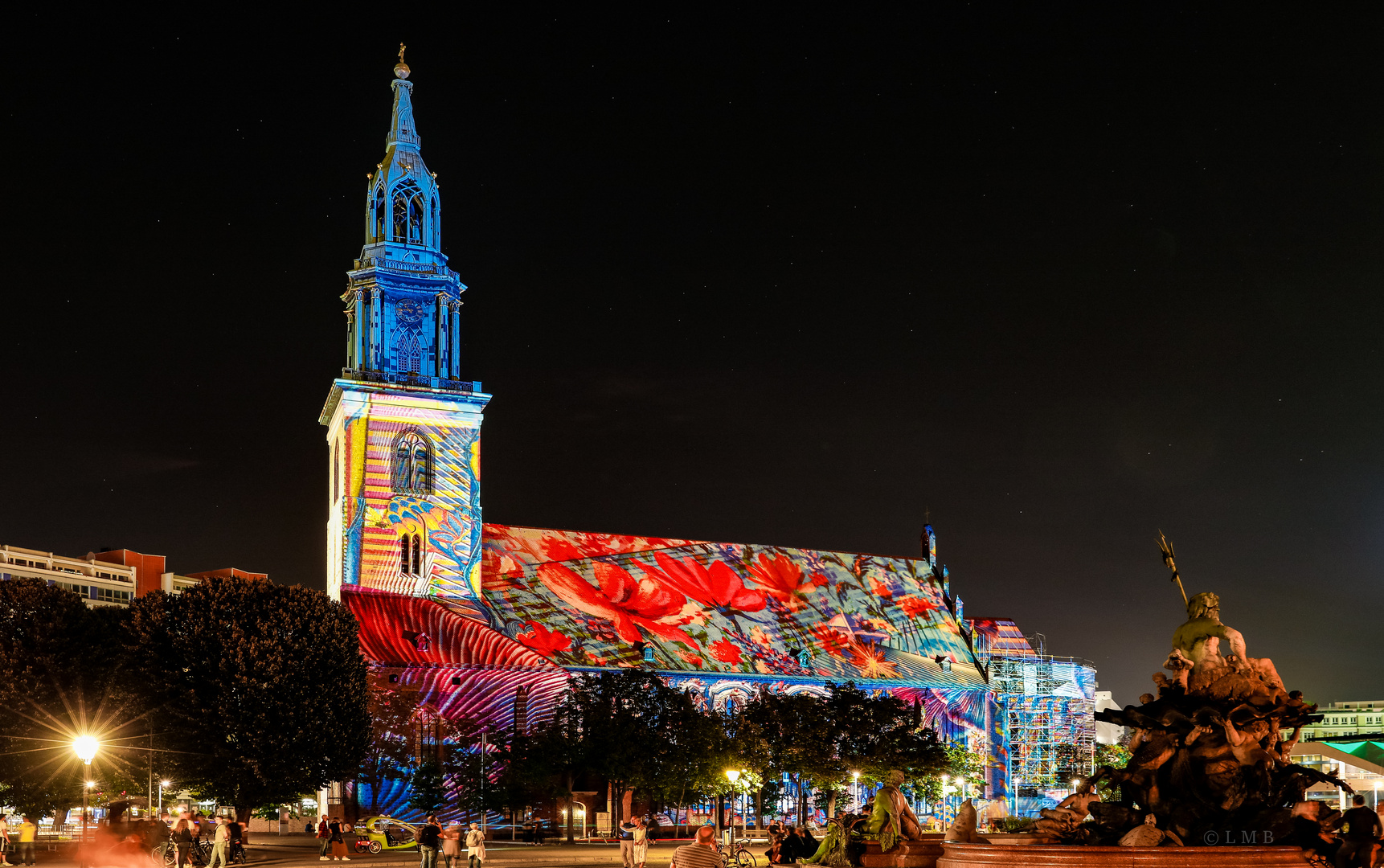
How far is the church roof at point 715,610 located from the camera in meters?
72.9

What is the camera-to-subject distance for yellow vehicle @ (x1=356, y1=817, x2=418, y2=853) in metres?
51.1

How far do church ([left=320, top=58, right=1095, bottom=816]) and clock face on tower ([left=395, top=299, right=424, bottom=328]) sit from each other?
0.28ft

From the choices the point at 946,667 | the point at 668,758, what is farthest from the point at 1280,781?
the point at 946,667

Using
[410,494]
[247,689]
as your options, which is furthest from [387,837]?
[410,494]

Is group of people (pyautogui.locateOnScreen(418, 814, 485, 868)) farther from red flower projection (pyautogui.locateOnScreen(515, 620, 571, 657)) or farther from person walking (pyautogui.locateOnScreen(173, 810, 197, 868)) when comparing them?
red flower projection (pyautogui.locateOnScreen(515, 620, 571, 657))

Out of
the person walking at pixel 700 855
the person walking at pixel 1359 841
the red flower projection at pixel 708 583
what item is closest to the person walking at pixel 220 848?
the person walking at pixel 700 855

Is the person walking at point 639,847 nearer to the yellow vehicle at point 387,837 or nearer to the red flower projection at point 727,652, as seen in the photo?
the yellow vehicle at point 387,837

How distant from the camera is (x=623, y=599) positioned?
250ft

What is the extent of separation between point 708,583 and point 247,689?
3356 centimetres

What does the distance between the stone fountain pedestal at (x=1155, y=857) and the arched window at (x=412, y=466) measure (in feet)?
178

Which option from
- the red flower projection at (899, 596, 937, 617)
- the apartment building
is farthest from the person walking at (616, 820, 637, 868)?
the apartment building

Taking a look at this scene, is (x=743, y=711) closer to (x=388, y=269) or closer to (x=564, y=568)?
(x=564, y=568)

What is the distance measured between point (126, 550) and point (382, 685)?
9345cm

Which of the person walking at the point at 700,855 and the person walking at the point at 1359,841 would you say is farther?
the person walking at the point at 1359,841
